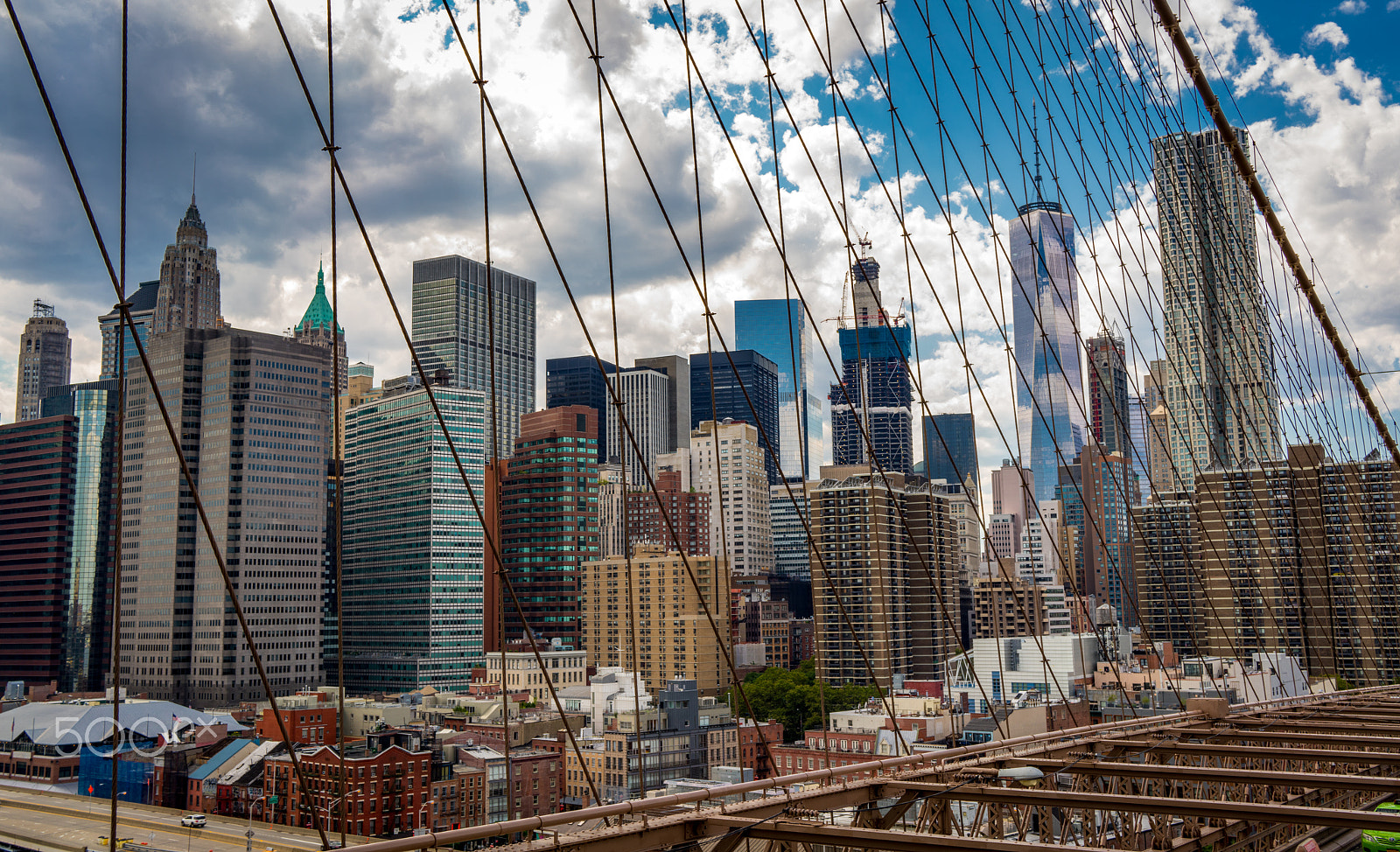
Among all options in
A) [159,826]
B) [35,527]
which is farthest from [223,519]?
[159,826]

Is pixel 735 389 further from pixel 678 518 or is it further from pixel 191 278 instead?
pixel 191 278

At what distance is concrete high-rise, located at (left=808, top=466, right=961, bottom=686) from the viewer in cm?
5653

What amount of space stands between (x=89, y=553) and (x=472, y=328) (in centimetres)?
6646

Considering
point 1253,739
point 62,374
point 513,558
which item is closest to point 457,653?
point 513,558

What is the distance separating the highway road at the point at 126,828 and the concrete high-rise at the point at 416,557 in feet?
97.1

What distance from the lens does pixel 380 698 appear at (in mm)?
63844

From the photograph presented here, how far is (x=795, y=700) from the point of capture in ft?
166

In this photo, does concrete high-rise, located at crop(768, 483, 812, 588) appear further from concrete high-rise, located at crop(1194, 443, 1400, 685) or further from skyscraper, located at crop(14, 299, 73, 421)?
skyscraper, located at crop(14, 299, 73, 421)

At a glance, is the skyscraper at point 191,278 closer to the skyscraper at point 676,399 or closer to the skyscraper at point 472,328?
the skyscraper at point 472,328

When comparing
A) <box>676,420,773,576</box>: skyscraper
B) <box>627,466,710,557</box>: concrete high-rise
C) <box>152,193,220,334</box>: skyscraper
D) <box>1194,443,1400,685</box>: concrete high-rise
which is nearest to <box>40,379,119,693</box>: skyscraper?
<box>152,193,220,334</box>: skyscraper

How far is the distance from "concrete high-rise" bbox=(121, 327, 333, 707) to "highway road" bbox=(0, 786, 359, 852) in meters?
20.9

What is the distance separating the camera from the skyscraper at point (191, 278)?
8588 centimetres

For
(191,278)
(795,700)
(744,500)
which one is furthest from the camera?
(744,500)

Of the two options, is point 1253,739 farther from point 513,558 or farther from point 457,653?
point 513,558
